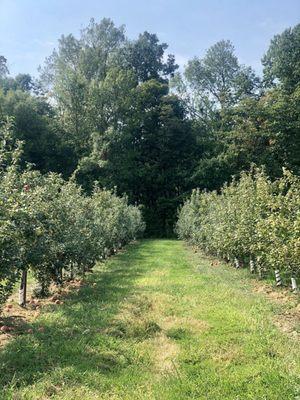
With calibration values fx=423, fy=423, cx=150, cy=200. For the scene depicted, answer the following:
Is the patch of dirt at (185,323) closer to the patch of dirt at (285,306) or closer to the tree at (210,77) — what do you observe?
the patch of dirt at (285,306)

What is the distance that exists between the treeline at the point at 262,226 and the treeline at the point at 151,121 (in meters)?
24.1

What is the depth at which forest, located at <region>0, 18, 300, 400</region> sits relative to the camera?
666cm

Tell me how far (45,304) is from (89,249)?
11.7 feet

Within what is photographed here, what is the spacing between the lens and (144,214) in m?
52.5

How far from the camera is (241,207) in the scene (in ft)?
53.4

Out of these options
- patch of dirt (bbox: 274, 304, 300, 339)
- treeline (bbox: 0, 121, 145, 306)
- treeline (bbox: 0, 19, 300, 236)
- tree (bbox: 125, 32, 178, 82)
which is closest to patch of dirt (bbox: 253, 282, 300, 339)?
patch of dirt (bbox: 274, 304, 300, 339)

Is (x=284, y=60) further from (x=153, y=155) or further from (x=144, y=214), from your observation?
(x=144, y=214)

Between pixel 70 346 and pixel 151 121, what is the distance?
48.3 meters

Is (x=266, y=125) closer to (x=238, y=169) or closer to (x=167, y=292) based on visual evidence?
(x=238, y=169)

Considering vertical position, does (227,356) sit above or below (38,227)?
below

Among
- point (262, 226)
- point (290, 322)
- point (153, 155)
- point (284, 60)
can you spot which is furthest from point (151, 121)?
point (290, 322)

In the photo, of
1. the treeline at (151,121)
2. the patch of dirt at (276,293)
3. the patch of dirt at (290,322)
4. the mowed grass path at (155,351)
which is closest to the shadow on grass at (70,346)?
the mowed grass path at (155,351)

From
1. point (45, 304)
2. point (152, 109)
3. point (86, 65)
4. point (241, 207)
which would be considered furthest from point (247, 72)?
point (45, 304)

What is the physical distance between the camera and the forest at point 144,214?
21.9 feet
